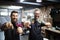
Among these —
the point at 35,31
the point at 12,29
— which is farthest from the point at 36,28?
the point at 12,29

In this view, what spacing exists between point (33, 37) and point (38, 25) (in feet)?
0.45

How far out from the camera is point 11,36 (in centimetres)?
115

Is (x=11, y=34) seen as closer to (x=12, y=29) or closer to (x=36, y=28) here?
(x=12, y=29)

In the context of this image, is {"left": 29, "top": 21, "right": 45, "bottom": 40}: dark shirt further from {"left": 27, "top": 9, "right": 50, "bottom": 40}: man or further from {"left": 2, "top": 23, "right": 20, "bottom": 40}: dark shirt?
{"left": 2, "top": 23, "right": 20, "bottom": 40}: dark shirt

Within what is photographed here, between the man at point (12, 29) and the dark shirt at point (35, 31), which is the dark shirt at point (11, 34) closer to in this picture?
the man at point (12, 29)

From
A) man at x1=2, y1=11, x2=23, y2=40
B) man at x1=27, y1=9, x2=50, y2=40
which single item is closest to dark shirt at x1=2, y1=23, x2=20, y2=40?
man at x1=2, y1=11, x2=23, y2=40

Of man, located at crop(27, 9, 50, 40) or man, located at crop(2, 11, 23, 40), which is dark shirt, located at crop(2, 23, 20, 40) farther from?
man, located at crop(27, 9, 50, 40)

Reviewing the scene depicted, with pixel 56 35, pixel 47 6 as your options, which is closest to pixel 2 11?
pixel 47 6

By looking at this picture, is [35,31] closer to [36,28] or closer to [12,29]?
[36,28]

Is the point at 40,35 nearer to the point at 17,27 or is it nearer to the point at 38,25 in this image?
the point at 38,25

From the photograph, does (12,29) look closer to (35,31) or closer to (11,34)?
(11,34)

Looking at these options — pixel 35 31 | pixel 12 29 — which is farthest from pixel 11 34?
pixel 35 31

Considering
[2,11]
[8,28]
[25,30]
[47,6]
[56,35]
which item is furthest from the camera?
[47,6]

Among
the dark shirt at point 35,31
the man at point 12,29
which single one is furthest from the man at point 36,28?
the man at point 12,29
